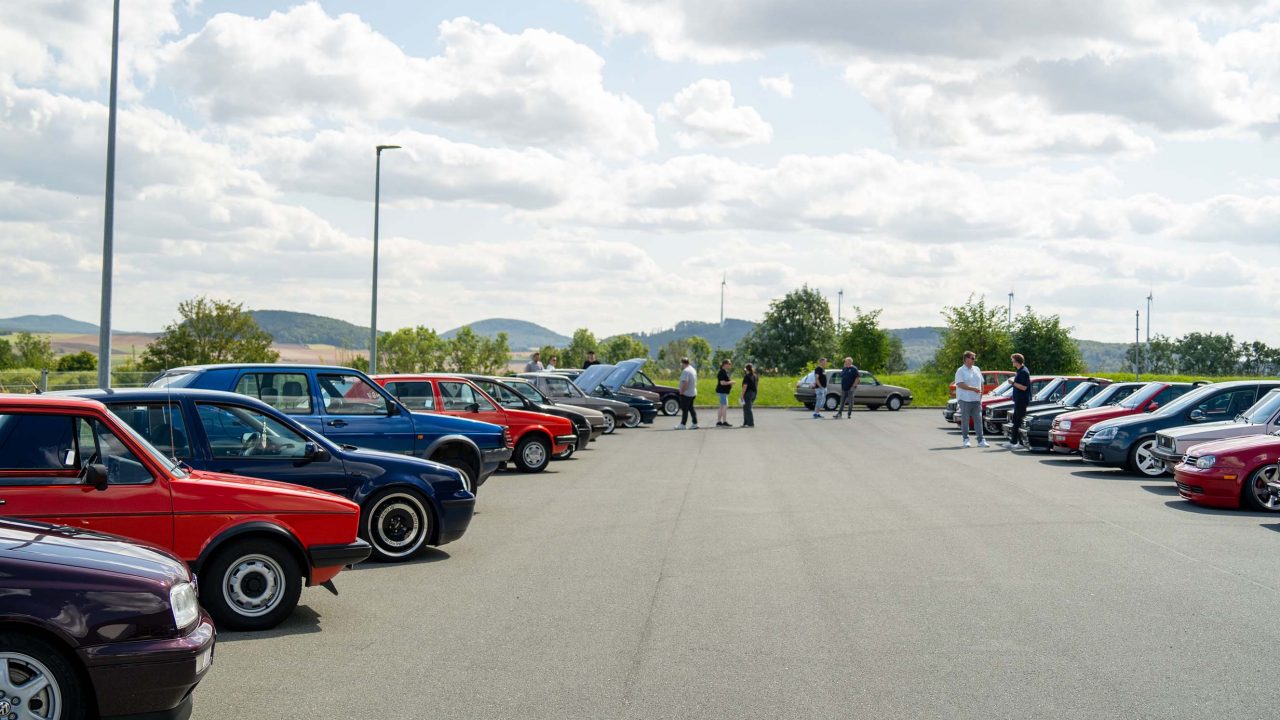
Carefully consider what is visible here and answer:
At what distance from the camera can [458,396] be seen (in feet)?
59.4

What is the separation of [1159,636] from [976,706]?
2160 millimetres

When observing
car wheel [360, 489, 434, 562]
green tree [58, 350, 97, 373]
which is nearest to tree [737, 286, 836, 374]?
green tree [58, 350, 97, 373]

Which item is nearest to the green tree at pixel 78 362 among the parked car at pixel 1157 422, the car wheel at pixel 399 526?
the parked car at pixel 1157 422

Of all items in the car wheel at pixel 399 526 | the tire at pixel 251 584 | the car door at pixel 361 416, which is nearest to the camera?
the tire at pixel 251 584

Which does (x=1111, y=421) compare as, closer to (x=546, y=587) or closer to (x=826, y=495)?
(x=826, y=495)

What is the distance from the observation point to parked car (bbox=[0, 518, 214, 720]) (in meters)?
4.80

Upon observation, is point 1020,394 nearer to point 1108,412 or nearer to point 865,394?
point 1108,412

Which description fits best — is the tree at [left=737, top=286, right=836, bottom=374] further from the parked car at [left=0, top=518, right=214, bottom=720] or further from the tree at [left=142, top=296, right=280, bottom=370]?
the parked car at [left=0, top=518, right=214, bottom=720]

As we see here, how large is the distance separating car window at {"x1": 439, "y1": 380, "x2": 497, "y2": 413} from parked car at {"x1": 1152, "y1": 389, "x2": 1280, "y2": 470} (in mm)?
9816

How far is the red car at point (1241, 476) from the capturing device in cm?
1403

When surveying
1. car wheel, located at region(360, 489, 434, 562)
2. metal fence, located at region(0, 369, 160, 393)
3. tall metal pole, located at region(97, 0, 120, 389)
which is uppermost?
tall metal pole, located at region(97, 0, 120, 389)

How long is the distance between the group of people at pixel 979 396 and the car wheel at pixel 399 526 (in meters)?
16.0

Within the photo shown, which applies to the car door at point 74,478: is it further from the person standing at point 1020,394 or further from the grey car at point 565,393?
→ the person standing at point 1020,394

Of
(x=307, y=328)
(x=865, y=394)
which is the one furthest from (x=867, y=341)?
(x=307, y=328)
